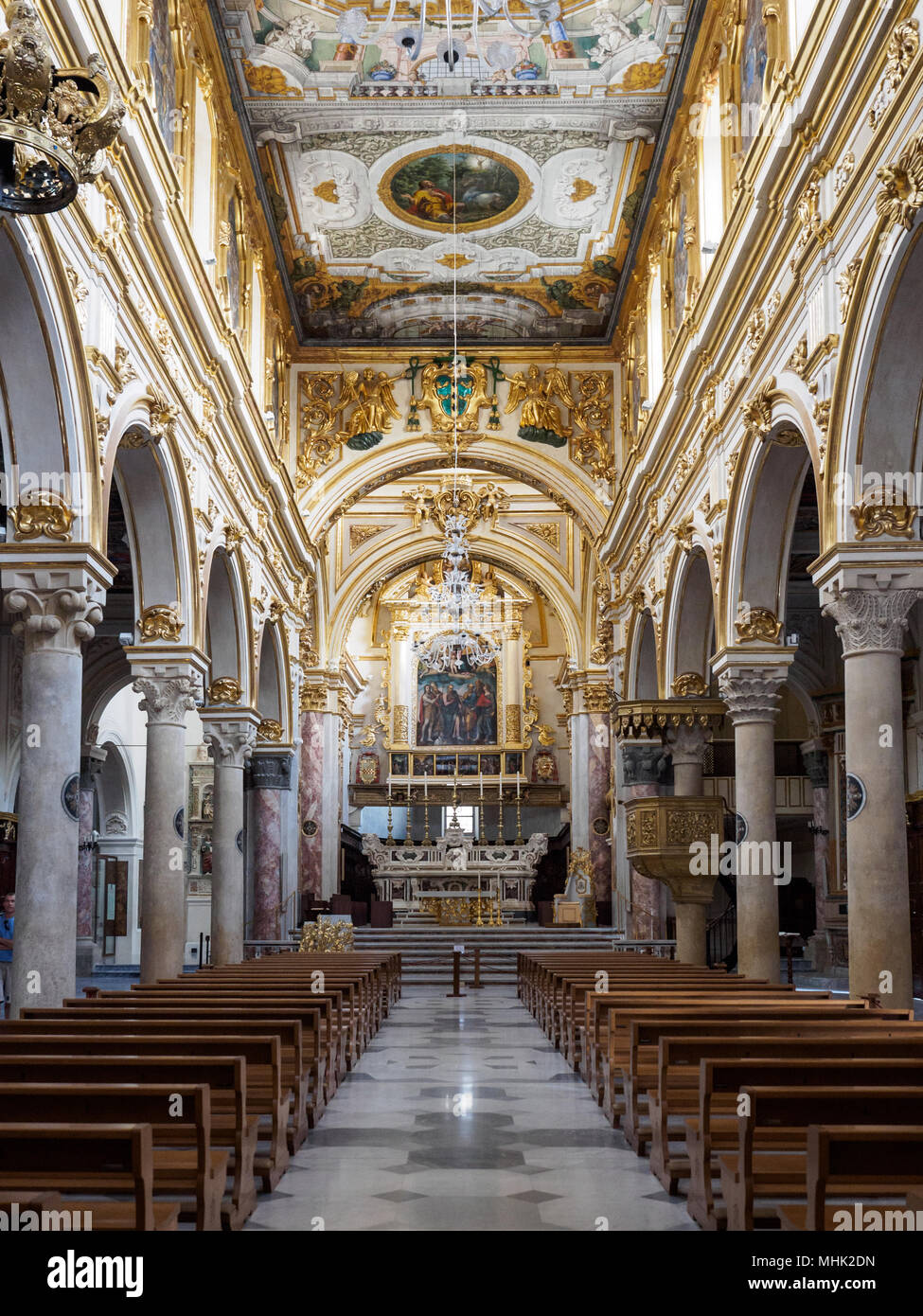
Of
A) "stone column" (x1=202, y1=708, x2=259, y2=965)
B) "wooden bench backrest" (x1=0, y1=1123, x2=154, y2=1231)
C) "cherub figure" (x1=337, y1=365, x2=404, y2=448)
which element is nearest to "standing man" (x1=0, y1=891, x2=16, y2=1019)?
"stone column" (x1=202, y1=708, x2=259, y2=965)

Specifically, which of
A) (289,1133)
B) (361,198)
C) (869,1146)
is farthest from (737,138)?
(869,1146)

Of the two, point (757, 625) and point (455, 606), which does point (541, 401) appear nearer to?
point (455, 606)

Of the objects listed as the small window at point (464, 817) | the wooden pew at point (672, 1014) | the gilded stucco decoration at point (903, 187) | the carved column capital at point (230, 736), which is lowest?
the wooden pew at point (672, 1014)

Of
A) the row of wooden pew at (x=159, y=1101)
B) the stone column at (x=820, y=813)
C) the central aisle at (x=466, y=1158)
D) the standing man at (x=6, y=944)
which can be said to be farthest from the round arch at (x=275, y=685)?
the row of wooden pew at (x=159, y=1101)

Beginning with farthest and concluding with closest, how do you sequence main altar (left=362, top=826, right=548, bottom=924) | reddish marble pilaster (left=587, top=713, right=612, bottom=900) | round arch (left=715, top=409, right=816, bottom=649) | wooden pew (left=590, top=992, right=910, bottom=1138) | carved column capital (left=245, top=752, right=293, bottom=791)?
main altar (left=362, top=826, right=548, bottom=924) < reddish marble pilaster (left=587, top=713, right=612, bottom=900) < carved column capital (left=245, top=752, right=293, bottom=791) < round arch (left=715, top=409, right=816, bottom=649) < wooden pew (left=590, top=992, right=910, bottom=1138)

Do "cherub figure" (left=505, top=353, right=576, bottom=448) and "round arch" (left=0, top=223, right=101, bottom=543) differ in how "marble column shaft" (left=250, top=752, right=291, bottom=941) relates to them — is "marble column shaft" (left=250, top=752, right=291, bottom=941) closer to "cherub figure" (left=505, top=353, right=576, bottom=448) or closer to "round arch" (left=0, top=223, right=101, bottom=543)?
"cherub figure" (left=505, top=353, right=576, bottom=448)

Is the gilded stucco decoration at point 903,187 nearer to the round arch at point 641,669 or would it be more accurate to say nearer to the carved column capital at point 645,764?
the carved column capital at point 645,764

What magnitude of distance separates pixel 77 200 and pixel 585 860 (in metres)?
19.7

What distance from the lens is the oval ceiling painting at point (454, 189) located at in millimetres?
19156

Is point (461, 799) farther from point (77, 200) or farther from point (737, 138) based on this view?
point (77, 200)

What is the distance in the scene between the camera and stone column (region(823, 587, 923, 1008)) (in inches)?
402

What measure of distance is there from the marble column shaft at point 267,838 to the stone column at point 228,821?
430cm

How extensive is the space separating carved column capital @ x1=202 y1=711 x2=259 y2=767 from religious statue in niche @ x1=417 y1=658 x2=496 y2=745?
18218 mm
